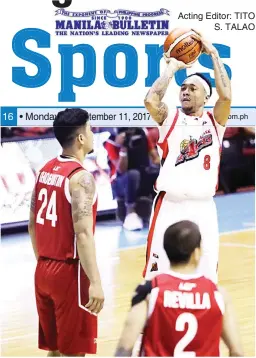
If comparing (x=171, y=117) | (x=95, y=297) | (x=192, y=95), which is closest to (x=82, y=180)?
(x=95, y=297)

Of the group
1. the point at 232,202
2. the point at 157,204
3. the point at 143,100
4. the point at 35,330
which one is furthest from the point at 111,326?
the point at 232,202

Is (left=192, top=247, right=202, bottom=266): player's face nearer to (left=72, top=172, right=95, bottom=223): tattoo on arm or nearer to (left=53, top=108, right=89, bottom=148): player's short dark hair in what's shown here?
(left=72, top=172, right=95, bottom=223): tattoo on arm

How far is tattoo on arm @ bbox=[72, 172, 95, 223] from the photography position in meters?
6.18

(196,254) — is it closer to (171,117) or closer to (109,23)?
(171,117)

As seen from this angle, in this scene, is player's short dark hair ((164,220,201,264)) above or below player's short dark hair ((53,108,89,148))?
below

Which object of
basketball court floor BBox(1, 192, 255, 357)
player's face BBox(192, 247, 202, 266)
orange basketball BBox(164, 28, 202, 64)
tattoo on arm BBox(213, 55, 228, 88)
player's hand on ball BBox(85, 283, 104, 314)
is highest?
orange basketball BBox(164, 28, 202, 64)

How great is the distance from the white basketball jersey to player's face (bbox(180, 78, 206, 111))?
7 cm

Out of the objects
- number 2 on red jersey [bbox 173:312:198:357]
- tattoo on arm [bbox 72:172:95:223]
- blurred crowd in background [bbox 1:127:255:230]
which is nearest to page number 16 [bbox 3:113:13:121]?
tattoo on arm [bbox 72:172:95:223]

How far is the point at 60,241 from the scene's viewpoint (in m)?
6.30

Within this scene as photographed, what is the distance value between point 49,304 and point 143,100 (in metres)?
1.76

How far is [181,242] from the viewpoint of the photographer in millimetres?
4605

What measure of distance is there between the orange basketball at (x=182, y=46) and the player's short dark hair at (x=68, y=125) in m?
0.93

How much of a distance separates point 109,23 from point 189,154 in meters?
1.09

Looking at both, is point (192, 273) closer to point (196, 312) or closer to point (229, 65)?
point (196, 312)
